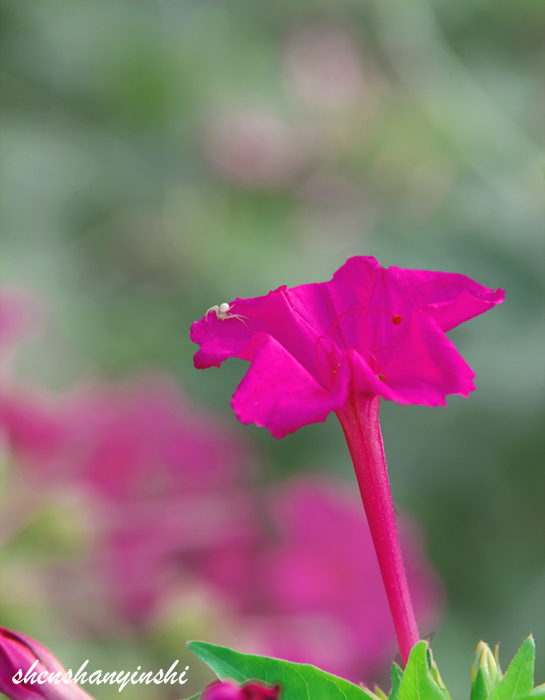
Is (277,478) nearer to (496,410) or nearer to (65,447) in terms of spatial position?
(496,410)

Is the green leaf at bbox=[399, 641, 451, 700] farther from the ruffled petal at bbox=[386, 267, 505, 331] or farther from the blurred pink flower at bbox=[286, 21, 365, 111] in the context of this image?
the blurred pink flower at bbox=[286, 21, 365, 111]

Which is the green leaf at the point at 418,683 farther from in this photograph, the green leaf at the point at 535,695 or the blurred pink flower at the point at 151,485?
the blurred pink flower at the point at 151,485

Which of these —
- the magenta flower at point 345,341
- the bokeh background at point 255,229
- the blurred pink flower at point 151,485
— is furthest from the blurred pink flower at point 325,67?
the magenta flower at point 345,341

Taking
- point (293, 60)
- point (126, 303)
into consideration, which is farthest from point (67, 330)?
point (293, 60)

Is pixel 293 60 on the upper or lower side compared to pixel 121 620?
upper

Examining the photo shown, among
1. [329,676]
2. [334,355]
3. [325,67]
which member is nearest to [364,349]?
[334,355]

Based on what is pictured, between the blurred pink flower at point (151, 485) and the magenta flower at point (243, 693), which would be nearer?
the magenta flower at point (243, 693)
